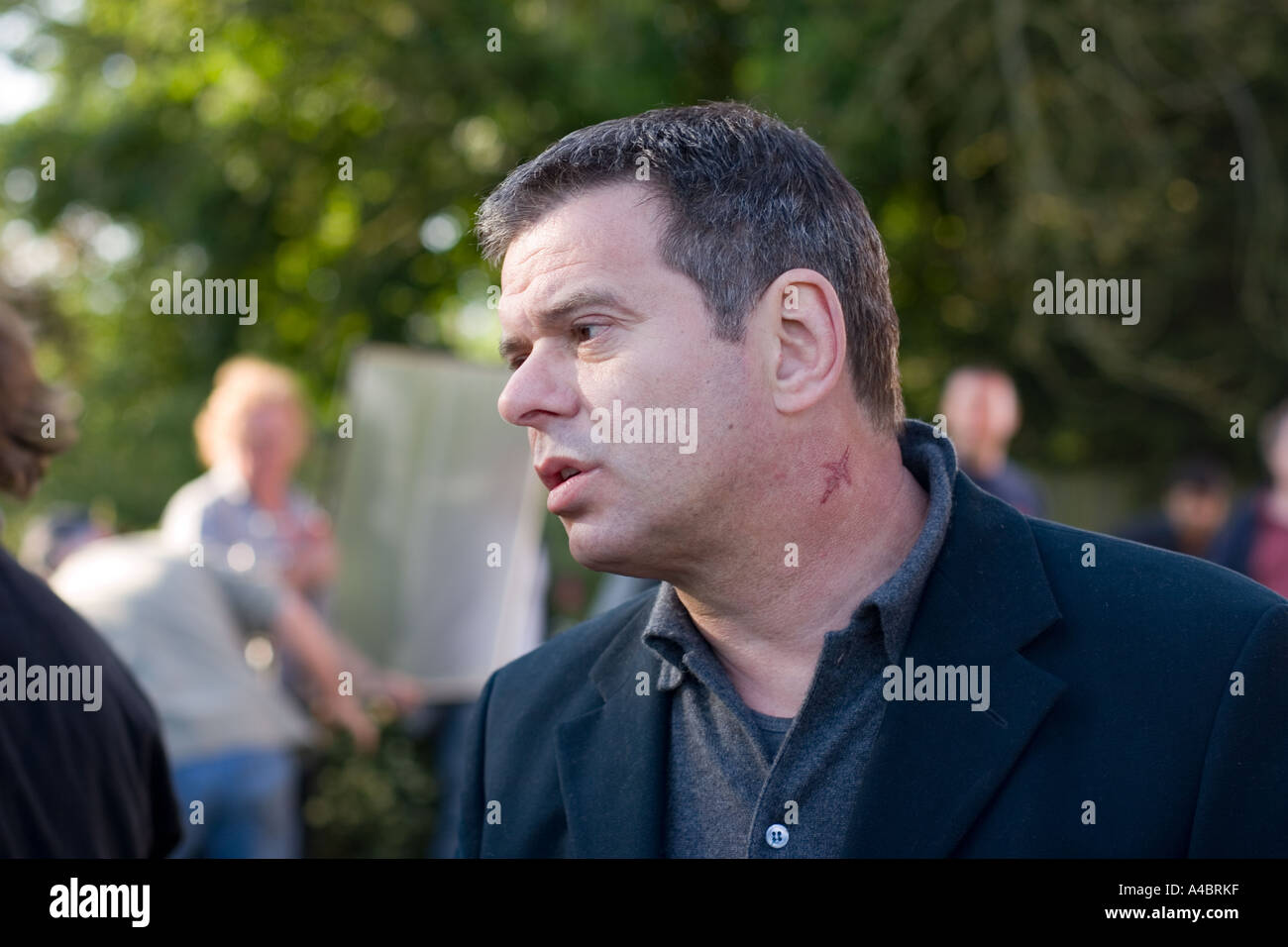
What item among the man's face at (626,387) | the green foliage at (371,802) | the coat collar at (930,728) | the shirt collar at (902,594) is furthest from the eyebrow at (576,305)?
the green foliage at (371,802)

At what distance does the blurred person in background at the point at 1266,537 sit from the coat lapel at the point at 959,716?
13.0ft

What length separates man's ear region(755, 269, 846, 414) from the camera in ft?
6.61

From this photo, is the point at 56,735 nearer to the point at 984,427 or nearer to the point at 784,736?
the point at 784,736

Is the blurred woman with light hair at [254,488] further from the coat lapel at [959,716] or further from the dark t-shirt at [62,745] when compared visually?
the coat lapel at [959,716]

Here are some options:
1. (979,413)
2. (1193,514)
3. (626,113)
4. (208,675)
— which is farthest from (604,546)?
(626,113)

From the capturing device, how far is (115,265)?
1102 centimetres

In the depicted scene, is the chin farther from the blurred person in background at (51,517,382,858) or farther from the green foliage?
the green foliage

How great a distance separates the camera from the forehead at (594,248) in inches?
77.9

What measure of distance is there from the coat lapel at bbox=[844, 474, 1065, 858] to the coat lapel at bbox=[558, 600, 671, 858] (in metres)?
0.34

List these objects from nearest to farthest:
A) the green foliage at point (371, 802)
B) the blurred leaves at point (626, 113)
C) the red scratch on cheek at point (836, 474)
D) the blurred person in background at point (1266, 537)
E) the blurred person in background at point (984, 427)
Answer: the red scratch on cheek at point (836, 474), the blurred person in background at point (1266, 537), the blurred person in background at point (984, 427), the green foliage at point (371, 802), the blurred leaves at point (626, 113)

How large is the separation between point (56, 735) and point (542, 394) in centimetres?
118
